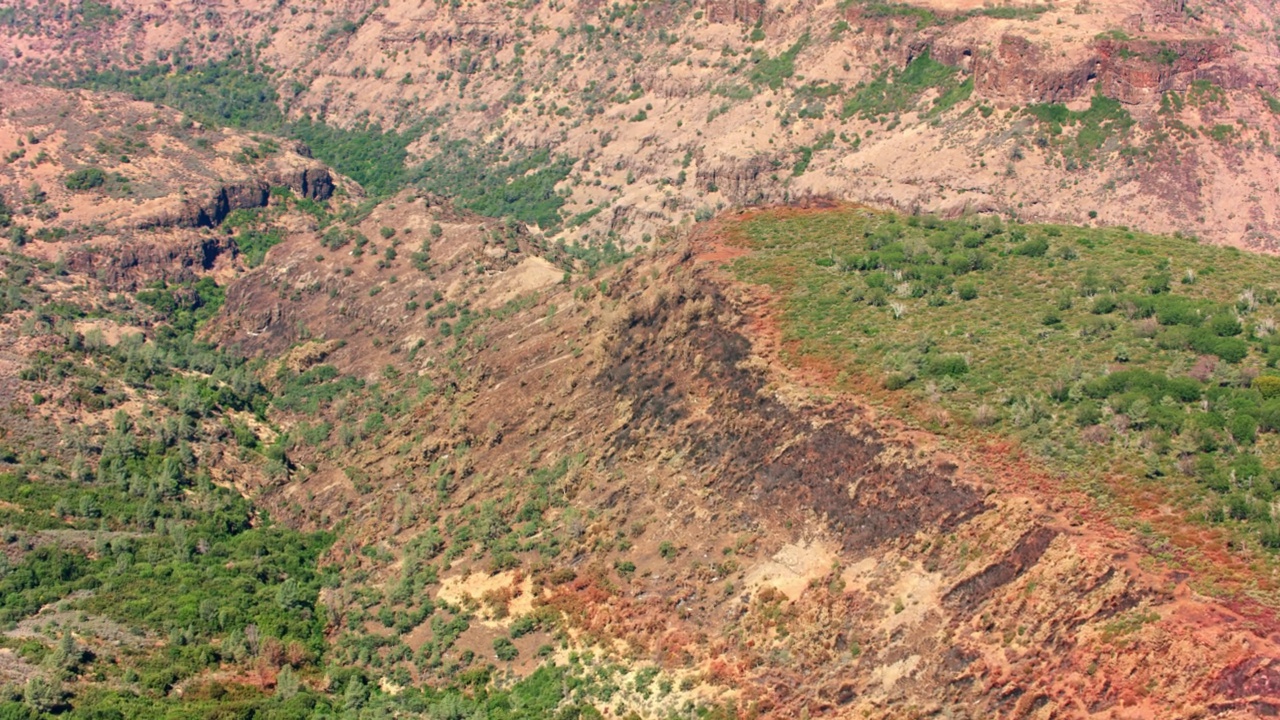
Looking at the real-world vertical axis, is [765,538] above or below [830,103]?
above

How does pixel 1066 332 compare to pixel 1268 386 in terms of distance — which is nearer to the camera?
pixel 1268 386

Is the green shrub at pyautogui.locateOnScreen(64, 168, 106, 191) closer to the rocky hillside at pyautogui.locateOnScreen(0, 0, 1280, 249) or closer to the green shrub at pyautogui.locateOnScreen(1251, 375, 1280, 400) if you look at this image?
the rocky hillside at pyautogui.locateOnScreen(0, 0, 1280, 249)

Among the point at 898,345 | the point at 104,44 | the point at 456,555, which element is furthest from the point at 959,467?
the point at 104,44

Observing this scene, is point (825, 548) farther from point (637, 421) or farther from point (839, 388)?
point (637, 421)

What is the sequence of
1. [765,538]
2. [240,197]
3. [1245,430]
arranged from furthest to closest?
1. [240,197]
2. [765,538]
3. [1245,430]

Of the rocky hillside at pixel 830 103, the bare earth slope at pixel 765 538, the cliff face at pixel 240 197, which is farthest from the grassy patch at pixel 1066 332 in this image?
the cliff face at pixel 240 197

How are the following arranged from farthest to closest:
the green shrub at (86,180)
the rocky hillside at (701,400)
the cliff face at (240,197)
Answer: the green shrub at (86,180) < the cliff face at (240,197) < the rocky hillside at (701,400)

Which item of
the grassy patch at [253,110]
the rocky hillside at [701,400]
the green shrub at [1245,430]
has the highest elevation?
the green shrub at [1245,430]

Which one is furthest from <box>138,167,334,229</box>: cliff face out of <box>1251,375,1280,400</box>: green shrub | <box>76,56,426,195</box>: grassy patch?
<box>1251,375,1280,400</box>: green shrub

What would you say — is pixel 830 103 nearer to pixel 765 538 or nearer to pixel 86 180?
pixel 86 180

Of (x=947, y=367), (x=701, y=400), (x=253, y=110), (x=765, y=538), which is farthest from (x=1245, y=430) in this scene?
(x=253, y=110)

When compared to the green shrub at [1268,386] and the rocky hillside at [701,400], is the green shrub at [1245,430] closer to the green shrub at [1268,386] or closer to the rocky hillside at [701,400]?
the rocky hillside at [701,400]

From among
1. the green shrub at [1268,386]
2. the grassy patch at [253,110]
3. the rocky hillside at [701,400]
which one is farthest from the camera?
the grassy patch at [253,110]
